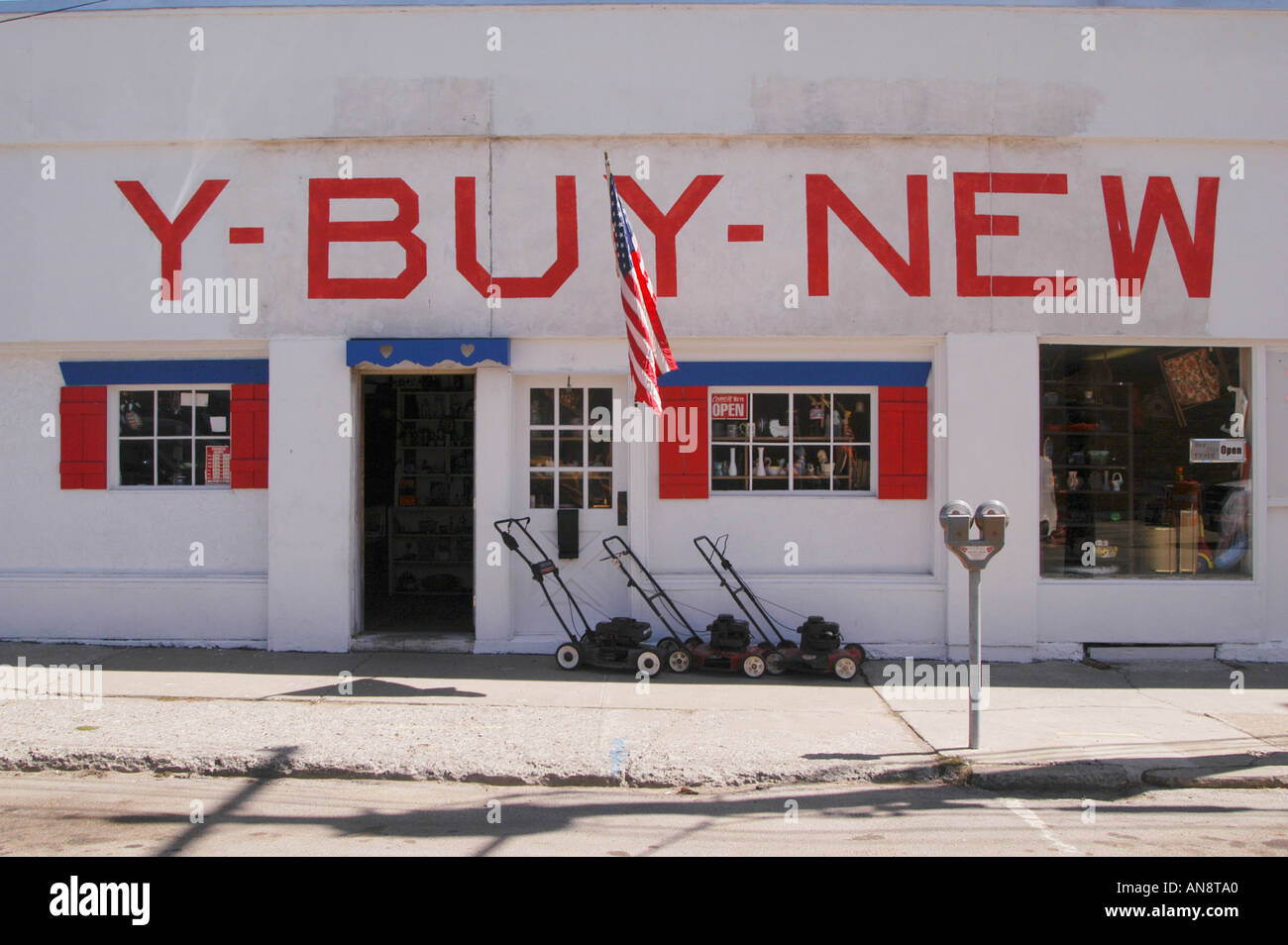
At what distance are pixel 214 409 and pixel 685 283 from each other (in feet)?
16.5

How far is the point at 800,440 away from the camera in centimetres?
992

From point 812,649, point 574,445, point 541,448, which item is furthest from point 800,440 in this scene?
point 541,448

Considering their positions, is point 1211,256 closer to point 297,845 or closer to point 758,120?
point 758,120

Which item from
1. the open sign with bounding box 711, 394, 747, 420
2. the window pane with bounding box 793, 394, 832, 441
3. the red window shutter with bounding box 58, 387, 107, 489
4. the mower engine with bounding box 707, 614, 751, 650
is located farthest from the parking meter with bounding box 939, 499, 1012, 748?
the red window shutter with bounding box 58, 387, 107, 489

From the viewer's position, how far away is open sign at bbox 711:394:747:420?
32.3 ft

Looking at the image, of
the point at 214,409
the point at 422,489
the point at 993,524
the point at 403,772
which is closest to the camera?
the point at 403,772

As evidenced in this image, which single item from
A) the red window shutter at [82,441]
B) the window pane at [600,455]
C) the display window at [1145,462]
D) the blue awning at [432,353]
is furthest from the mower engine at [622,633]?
the red window shutter at [82,441]

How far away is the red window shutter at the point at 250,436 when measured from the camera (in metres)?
9.88

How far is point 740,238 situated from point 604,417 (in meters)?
2.23

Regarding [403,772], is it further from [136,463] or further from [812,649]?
[136,463]

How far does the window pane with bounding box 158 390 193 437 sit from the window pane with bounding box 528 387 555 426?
3560 mm

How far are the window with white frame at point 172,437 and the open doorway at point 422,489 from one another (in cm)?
266

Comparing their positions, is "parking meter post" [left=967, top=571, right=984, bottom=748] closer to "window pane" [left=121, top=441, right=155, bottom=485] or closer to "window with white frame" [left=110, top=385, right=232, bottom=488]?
"window with white frame" [left=110, top=385, right=232, bottom=488]

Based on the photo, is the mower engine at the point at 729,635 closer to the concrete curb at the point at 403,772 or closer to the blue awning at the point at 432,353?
the concrete curb at the point at 403,772
